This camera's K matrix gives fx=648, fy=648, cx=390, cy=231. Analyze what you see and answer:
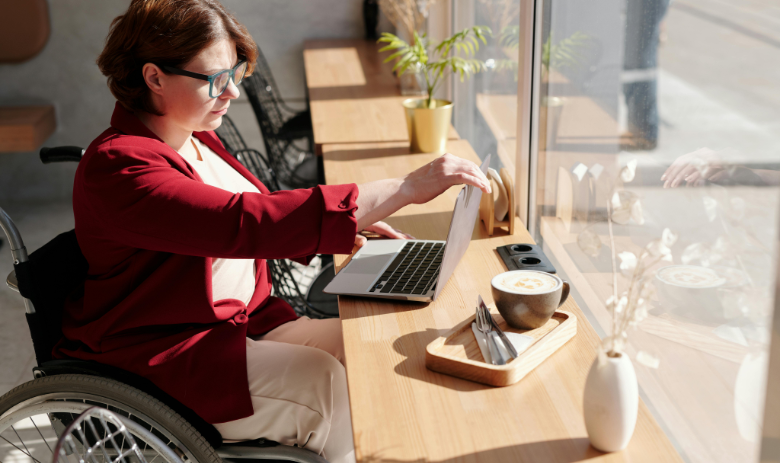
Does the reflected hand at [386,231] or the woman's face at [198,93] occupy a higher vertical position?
the woman's face at [198,93]

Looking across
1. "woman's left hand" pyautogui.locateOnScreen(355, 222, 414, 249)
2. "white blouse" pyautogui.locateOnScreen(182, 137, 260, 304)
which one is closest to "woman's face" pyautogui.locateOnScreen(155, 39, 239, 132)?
"white blouse" pyautogui.locateOnScreen(182, 137, 260, 304)

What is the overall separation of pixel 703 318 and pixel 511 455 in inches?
13.5

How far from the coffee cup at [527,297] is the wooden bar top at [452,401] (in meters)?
0.08

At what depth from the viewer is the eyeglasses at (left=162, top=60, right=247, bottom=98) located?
1.27 metres

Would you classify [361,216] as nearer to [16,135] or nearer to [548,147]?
[548,147]

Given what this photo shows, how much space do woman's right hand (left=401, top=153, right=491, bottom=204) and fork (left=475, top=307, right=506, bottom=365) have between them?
0.27m

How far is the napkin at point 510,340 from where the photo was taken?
1.07 meters

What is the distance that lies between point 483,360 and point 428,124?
1.29 meters

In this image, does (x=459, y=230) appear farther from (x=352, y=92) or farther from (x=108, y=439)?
(x=352, y=92)

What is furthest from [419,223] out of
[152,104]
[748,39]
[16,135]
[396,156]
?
[16,135]

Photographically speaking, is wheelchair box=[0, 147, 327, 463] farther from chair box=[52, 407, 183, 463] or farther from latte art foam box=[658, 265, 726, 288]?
latte art foam box=[658, 265, 726, 288]

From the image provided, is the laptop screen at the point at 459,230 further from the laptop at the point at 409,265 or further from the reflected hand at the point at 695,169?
the reflected hand at the point at 695,169

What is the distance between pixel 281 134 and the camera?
3662mm

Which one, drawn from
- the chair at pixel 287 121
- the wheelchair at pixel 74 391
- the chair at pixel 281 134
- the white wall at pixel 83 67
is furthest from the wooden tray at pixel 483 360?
the white wall at pixel 83 67
